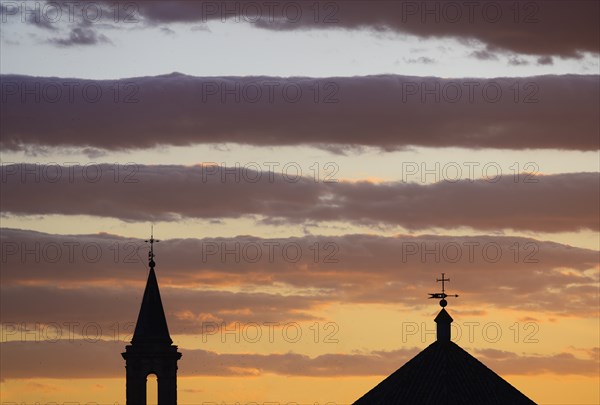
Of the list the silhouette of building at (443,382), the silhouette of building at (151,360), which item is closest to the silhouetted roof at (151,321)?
the silhouette of building at (151,360)

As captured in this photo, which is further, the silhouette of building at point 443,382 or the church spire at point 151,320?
the church spire at point 151,320

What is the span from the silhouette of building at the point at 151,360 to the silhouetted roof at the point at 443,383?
49.7ft

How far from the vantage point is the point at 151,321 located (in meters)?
154

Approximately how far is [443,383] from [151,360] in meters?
19.8

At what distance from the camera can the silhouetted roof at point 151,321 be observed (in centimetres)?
15362

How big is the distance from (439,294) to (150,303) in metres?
19.1

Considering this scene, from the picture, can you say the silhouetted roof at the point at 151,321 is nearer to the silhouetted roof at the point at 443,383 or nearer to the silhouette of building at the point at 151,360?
the silhouette of building at the point at 151,360

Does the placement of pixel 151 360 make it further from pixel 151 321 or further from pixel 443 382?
pixel 443 382

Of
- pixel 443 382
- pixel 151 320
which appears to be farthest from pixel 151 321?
pixel 443 382

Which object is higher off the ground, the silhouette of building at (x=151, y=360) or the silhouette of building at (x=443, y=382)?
the silhouette of building at (x=151, y=360)

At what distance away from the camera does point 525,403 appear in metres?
140

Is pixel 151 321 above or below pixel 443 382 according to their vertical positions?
above

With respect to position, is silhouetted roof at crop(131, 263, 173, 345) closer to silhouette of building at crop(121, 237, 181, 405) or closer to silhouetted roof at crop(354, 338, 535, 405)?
silhouette of building at crop(121, 237, 181, 405)

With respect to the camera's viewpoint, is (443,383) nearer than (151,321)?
Yes
